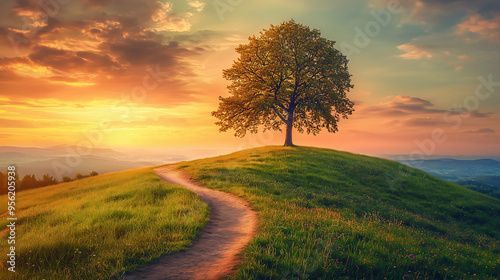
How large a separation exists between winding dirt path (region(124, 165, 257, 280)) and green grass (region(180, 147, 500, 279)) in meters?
0.55

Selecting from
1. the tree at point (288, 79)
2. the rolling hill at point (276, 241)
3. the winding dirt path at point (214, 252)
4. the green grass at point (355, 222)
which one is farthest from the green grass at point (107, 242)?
the tree at point (288, 79)

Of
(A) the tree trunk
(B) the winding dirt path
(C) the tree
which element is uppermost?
(C) the tree

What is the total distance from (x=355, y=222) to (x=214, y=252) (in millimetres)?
7398

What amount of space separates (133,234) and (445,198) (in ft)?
109

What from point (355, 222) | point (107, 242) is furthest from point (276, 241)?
point (355, 222)

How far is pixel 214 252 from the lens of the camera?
338 inches

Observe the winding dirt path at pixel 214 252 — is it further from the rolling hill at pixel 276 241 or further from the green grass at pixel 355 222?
the green grass at pixel 355 222

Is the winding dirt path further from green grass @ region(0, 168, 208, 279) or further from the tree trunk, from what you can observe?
the tree trunk

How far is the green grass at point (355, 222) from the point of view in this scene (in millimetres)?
7363

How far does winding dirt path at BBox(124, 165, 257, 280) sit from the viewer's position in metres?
7.01

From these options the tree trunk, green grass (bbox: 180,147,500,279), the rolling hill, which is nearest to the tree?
the tree trunk

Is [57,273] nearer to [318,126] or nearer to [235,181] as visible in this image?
[235,181]

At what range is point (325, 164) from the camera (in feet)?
115

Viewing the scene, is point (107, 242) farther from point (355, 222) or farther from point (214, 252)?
point (355, 222)
